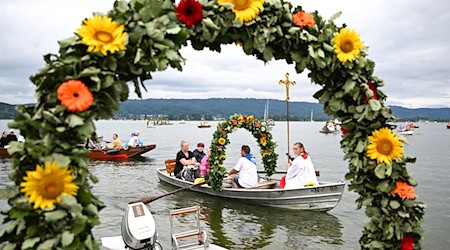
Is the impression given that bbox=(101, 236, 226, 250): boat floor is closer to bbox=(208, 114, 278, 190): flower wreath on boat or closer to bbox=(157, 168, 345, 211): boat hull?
bbox=(157, 168, 345, 211): boat hull

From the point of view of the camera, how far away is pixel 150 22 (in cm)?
301

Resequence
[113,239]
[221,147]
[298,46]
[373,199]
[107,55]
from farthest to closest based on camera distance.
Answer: [221,147]
[113,239]
[373,199]
[298,46]
[107,55]

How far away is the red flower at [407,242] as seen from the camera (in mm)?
3732

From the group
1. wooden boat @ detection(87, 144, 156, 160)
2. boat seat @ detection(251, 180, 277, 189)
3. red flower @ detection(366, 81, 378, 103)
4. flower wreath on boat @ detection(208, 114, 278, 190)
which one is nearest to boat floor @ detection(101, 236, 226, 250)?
red flower @ detection(366, 81, 378, 103)

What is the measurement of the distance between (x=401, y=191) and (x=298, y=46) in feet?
5.07

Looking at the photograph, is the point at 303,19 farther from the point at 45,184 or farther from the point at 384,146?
the point at 45,184

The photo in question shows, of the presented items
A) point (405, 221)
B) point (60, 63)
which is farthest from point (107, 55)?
point (405, 221)

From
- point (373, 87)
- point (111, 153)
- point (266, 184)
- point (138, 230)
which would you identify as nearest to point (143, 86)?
point (373, 87)

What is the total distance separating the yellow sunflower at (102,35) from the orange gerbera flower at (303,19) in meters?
1.41

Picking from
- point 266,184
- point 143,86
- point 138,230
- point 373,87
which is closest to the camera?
point 143,86

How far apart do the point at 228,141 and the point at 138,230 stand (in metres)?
8.07

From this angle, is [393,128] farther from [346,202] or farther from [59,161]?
[346,202]

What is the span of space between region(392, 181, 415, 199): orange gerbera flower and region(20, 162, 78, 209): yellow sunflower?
271cm

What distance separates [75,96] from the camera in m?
2.78
